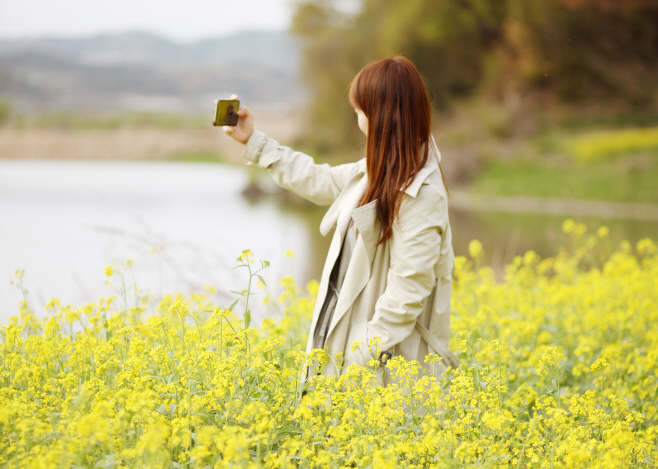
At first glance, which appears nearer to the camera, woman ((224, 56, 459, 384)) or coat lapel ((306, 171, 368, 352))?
woman ((224, 56, 459, 384))

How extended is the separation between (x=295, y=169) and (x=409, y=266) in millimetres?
683

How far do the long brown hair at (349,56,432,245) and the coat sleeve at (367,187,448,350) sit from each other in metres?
0.06

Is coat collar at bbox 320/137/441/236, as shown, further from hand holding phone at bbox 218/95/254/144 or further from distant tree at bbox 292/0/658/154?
distant tree at bbox 292/0/658/154

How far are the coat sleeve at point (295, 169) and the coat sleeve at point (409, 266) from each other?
46cm

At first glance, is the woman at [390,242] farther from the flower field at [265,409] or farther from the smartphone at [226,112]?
the smartphone at [226,112]

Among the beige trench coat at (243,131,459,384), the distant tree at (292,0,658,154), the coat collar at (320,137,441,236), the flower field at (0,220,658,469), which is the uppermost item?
the distant tree at (292,0,658,154)

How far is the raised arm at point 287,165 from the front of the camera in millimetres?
2365

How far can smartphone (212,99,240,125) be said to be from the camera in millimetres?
2293

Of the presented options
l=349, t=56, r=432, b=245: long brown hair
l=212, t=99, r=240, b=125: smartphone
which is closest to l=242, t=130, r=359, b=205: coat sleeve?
l=212, t=99, r=240, b=125: smartphone

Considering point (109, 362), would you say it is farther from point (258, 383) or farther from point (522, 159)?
point (522, 159)

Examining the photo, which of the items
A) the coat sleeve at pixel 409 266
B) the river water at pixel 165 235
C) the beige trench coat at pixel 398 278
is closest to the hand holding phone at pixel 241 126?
the beige trench coat at pixel 398 278

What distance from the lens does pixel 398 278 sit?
6.49ft

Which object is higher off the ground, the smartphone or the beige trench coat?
the smartphone

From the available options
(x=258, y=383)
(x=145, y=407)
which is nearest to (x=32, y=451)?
(x=145, y=407)
